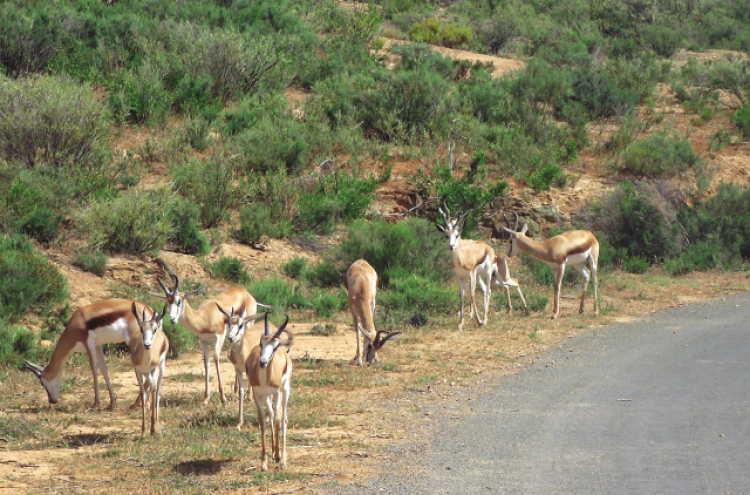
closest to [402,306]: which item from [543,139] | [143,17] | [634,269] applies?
[634,269]

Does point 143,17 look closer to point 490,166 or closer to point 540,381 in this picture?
point 490,166

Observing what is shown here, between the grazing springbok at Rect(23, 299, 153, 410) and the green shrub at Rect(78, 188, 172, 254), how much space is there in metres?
6.99

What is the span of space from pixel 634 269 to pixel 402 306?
777 cm

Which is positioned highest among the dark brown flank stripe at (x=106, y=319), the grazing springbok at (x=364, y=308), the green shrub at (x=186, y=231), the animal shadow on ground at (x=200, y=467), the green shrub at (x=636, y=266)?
the dark brown flank stripe at (x=106, y=319)

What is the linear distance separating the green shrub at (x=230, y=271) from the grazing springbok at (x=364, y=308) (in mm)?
5020

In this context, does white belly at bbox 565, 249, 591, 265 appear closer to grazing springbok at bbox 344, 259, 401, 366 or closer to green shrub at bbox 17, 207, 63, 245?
grazing springbok at bbox 344, 259, 401, 366

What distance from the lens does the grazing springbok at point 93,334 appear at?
11.4 meters

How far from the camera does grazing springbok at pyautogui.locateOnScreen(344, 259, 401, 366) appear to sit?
1313 cm

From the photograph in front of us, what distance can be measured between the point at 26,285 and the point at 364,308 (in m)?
5.79

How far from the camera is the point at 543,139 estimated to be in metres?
28.5

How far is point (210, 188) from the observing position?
21.3 meters

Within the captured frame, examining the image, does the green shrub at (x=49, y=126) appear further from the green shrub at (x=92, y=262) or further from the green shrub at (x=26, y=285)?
the green shrub at (x=26, y=285)

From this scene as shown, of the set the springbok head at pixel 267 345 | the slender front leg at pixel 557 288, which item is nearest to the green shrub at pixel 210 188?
the slender front leg at pixel 557 288

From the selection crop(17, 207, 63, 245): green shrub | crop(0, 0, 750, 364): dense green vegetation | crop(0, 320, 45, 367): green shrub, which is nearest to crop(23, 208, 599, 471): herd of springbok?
crop(0, 320, 45, 367): green shrub
